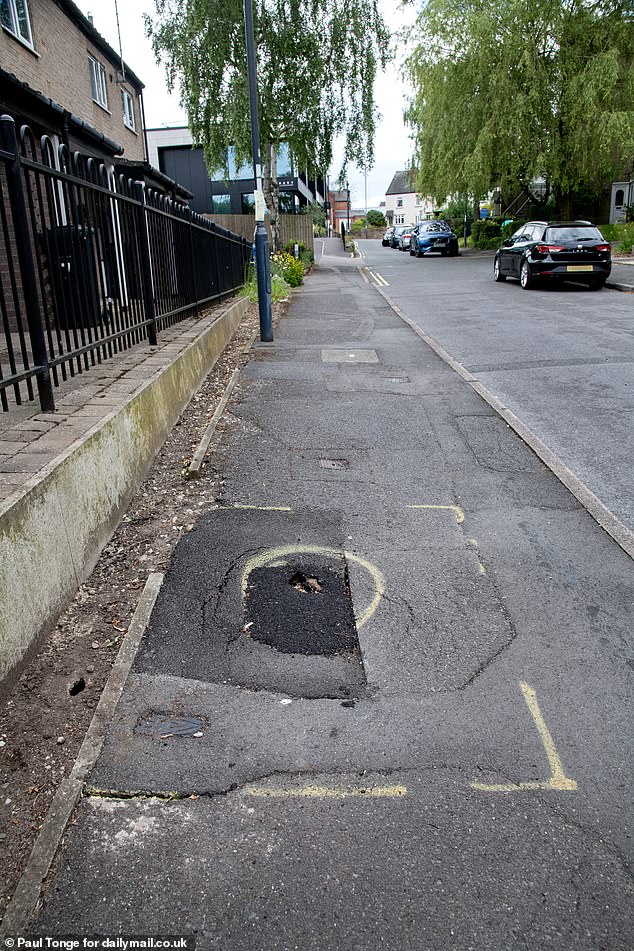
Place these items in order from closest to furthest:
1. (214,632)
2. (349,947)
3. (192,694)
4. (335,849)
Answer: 1. (349,947)
2. (335,849)
3. (192,694)
4. (214,632)

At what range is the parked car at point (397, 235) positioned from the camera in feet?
180

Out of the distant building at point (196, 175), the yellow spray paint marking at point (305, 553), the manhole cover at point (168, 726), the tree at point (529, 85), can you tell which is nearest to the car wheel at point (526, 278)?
the tree at point (529, 85)

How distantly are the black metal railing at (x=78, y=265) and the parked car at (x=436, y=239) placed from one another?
1232 inches

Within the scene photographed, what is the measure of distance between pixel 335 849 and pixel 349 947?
326 millimetres

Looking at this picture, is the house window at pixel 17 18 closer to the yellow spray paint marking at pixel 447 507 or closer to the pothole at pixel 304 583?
the yellow spray paint marking at pixel 447 507

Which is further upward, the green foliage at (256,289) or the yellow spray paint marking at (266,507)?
the green foliage at (256,289)

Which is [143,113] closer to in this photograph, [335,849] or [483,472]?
[483,472]

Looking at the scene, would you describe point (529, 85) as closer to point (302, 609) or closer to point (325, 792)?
point (302, 609)

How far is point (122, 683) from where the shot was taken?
10.0ft

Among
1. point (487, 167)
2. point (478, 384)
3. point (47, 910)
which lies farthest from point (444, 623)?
point (487, 167)

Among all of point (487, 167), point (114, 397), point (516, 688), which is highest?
point (487, 167)

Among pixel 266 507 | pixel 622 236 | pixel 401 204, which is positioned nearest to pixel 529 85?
pixel 622 236

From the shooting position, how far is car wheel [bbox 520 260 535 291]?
18578mm

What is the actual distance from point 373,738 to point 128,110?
2542 cm
